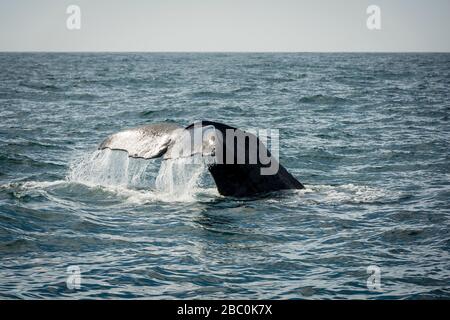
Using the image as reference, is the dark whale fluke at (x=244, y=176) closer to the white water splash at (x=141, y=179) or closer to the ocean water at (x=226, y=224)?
the ocean water at (x=226, y=224)

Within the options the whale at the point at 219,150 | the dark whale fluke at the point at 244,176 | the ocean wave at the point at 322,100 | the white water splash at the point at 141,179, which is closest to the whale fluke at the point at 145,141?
the whale at the point at 219,150

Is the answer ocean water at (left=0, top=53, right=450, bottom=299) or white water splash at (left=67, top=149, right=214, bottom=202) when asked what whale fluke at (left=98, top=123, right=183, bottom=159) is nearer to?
ocean water at (left=0, top=53, right=450, bottom=299)

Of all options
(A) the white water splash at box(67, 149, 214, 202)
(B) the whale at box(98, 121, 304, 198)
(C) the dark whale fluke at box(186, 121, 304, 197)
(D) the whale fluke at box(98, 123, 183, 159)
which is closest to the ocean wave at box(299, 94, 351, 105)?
(A) the white water splash at box(67, 149, 214, 202)

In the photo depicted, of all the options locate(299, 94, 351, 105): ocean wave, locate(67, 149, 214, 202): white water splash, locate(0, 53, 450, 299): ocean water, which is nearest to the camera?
locate(0, 53, 450, 299): ocean water

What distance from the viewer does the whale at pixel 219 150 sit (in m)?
7.43

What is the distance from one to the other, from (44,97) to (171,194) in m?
21.7

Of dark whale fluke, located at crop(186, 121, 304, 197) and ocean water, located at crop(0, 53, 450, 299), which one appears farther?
dark whale fluke, located at crop(186, 121, 304, 197)

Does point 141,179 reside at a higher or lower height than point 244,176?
lower

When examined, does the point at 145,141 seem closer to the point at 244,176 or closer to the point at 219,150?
the point at 219,150

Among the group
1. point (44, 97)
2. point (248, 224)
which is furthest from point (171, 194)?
point (44, 97)

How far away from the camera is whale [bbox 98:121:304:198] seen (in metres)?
7.43

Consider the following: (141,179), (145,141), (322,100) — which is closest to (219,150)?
(145,141)

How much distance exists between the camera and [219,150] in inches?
314

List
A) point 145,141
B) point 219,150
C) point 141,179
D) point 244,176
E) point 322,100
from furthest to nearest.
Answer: point 322,100, point 141,179, point 244,176, point 219,150, point 145,141
